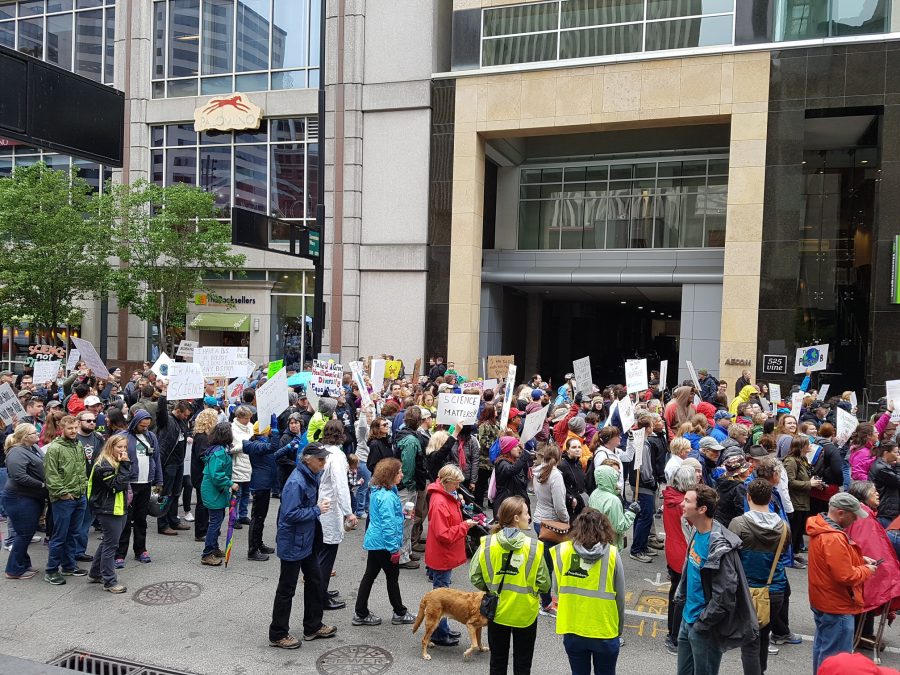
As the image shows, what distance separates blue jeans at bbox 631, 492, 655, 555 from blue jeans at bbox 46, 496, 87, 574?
22.1 feet

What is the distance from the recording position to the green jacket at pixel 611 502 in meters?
6.53

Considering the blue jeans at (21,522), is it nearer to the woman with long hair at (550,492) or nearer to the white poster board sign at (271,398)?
the white poster board sign at (271,398)

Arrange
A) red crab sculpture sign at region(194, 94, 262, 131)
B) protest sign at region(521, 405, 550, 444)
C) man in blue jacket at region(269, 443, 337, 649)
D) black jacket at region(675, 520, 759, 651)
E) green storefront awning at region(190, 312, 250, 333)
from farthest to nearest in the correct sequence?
1. green storefront awning at region(190, 312, 250, 333)
2. red crab sculpture sign at region(194, 94, 262, 131)
3. protest sign at region(521, 405, 550, 444)
4. man in blue jacket at region(269, 443, 337, 649)
5. black jacket at region(675, 520, 759, 651)

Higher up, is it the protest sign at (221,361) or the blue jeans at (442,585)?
the protest sign at (221,361)

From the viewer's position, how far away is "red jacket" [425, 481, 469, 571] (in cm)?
649

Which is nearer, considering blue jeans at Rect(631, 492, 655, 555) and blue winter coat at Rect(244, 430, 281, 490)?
blue winter coat at Rect(244, 430, 281, 490)

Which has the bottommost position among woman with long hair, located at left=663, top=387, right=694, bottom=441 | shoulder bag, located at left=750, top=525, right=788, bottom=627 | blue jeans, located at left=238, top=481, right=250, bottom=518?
blue jeans, located at left=238, top=481, right=250, bottom=518

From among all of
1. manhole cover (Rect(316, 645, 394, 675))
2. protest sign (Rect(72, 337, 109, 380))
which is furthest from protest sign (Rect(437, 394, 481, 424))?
protest sign (Rect(72, 337, 109, 380))

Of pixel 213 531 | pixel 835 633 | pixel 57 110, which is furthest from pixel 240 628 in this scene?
pixel 835 633

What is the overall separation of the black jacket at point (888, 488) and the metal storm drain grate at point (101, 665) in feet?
23.6

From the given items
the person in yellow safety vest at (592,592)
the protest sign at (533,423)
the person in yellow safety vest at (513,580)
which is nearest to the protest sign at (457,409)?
the protest sign at (533,423)

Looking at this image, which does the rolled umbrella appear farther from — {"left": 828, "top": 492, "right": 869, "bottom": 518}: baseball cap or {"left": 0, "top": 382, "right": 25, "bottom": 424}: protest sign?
{"left": 828, "top": 492, "right": 869, "bottom": 518}: baseball cap

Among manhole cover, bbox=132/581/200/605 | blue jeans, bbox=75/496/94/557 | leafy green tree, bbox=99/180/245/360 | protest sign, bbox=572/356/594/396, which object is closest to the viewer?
manhole cover, bbox=132/581/200/605

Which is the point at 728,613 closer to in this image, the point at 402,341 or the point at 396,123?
the point at 402,341
